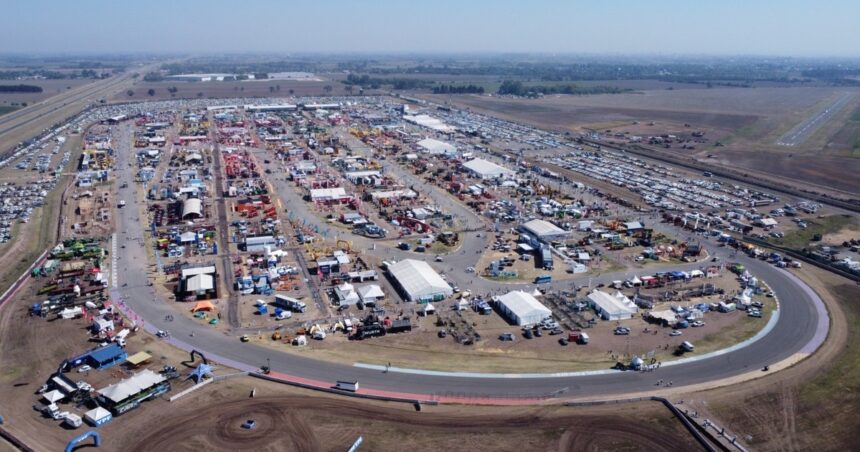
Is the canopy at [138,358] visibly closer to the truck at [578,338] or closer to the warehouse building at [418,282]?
the warehouse building at [418,282]

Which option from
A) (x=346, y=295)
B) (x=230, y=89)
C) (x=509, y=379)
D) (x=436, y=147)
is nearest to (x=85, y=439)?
(x=346, y=295)

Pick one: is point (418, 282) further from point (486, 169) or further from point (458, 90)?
point (458, 90)

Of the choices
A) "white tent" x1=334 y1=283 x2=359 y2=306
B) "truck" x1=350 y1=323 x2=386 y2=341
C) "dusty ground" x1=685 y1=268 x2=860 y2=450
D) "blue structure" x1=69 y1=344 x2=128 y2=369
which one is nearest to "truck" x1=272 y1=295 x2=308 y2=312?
"white tent" x1=334 y1=283 x2=359 y2=306

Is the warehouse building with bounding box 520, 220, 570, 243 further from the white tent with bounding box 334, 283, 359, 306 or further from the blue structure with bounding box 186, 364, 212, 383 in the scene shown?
the blue structure with bounding box 186, 364, 212, 383

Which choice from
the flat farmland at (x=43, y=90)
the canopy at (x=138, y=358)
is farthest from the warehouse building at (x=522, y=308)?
the flat farmland at (x=43, y=90)

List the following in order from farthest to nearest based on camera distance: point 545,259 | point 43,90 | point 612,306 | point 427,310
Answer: point 43,90
point 545,259
point 612,306
point 427,310

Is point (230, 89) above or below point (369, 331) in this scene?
above

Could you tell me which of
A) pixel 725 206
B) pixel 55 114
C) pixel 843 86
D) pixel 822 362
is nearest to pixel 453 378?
pixel 822 362

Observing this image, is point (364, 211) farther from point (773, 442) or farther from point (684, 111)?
point (684, 111)
